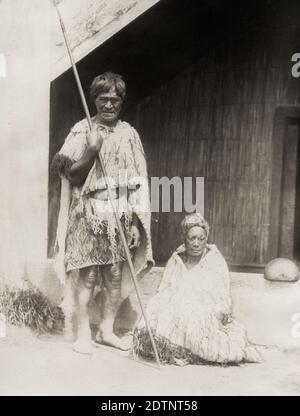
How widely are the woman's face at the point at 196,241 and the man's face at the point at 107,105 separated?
3.01 feet

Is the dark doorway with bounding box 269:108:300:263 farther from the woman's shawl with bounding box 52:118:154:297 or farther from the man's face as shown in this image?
the man's face

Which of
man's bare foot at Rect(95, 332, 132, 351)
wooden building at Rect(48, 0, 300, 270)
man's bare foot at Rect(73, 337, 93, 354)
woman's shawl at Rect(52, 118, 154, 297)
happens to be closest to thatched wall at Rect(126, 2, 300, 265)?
wooden building at Rect(48, 0, 300, 270)

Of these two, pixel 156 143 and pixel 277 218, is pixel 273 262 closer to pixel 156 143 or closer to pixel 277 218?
pixel 277 218

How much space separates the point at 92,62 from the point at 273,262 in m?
1.83

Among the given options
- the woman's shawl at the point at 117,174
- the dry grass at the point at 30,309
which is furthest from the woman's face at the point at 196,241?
the dry grass at the point at 30,309

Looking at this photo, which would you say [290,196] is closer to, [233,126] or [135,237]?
[233,126]

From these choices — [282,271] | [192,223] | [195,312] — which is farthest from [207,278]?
[282,271]

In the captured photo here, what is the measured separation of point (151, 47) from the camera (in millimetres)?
5559

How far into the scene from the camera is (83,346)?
5.28 m

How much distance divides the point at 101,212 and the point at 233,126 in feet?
3.95

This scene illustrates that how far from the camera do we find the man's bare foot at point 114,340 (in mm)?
5270

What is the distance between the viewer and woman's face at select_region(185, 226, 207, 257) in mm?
5319
